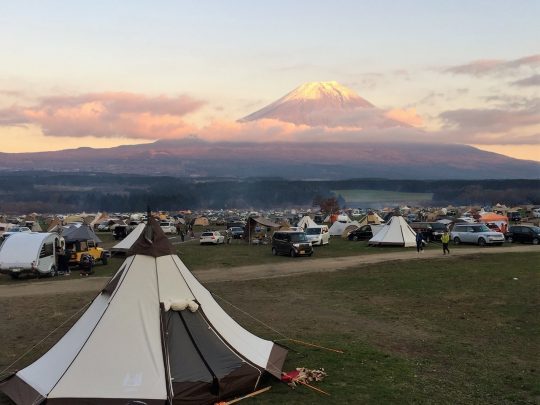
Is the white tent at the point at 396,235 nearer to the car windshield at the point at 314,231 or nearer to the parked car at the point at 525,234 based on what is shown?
the car windshield at the point at 314,231

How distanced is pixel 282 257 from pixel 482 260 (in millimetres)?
12748

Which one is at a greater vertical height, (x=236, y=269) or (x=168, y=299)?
(x=168, y=299)

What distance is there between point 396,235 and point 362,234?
886 cm

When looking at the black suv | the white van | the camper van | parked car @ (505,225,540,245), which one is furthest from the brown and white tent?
parked car @ (505,225,540,245)

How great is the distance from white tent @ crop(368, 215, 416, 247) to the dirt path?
11.6ft

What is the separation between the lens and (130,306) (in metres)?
10.1

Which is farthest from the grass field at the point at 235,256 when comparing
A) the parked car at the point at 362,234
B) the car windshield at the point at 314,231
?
the parked car at the point at 362,234

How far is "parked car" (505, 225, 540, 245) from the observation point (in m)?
40.8

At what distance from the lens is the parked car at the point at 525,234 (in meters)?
40.8

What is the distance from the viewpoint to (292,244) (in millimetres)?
36438

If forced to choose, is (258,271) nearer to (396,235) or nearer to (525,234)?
(396,235)

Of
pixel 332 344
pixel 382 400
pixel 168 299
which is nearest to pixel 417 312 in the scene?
pixel 332 344

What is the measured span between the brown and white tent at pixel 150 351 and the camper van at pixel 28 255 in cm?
1899

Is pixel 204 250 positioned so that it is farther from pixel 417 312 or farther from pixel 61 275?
pixel 417 312
